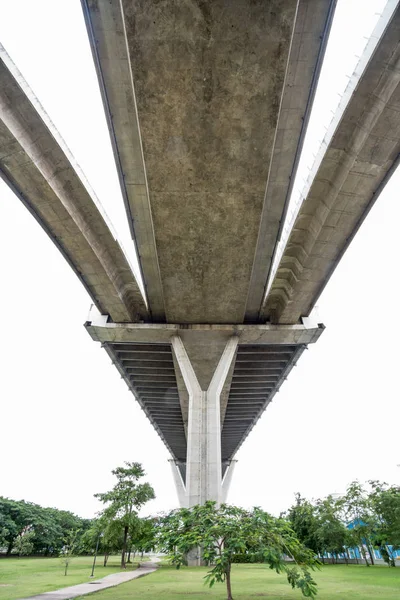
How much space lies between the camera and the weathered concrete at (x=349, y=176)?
980 cm

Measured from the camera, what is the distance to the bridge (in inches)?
366

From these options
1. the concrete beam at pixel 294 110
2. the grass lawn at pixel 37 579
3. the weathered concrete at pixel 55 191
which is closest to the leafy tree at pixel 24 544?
the grass lawn at pixel 37 579

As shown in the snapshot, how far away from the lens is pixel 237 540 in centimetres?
793

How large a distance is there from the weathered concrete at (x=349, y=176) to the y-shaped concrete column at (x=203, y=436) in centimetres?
568

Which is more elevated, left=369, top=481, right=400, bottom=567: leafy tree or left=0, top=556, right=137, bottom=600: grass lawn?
left=369, top=481, right=400, bottom=567: leafy tree

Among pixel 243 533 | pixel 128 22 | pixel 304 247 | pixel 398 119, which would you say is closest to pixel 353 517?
pixel 304 247

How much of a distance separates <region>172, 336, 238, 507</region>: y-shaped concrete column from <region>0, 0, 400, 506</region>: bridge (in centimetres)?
6

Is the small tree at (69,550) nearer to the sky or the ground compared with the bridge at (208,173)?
nearer to the ground

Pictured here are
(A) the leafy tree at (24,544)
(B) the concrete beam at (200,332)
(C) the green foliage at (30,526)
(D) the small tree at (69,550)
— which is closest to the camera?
(B) the concrete beam at (200,332)

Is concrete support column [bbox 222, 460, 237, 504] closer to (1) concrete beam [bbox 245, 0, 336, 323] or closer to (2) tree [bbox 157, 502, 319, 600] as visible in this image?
(1) concrete beam [bbox 245, 0, 336, 323]

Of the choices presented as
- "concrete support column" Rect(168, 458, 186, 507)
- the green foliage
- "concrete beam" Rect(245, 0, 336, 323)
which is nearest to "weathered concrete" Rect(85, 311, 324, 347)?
"concrete beam" Rect(245, 0, 336, 323)

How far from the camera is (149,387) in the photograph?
31641 millimetres

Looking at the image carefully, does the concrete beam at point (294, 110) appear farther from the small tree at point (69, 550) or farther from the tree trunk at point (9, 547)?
the tree trunk at point (9, 547)

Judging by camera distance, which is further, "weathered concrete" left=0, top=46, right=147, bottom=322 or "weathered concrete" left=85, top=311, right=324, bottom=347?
"weathered concrete" left=85, top=311, right=324, bottom=347
